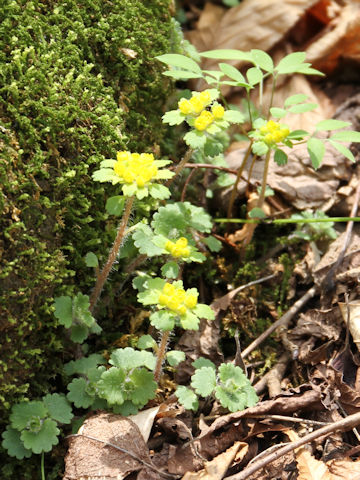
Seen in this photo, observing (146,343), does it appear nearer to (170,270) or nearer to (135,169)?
(170,270)

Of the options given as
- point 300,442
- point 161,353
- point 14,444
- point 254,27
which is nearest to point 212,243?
point 161,353

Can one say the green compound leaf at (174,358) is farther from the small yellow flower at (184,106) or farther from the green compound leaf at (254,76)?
the green compound leaf at (254,76)

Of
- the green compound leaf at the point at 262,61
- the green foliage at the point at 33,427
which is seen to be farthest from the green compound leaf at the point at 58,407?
the green compound leaf at the point at 262,61

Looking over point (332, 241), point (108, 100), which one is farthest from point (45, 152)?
point (332, 241)

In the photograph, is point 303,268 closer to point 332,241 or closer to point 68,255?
point 332,241

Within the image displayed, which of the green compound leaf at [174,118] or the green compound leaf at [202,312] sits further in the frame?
the green compound leaf at [174,118]

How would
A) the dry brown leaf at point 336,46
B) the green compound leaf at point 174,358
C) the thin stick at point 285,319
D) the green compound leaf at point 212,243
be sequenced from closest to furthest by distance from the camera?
1. the green compound leaf at point 174,358
2. the thin stick at point 285,319
3. the green compound leaf at point 212,243
4. the dry brown leaf at point 336,46
